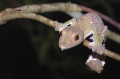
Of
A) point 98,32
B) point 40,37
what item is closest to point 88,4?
point 40,37

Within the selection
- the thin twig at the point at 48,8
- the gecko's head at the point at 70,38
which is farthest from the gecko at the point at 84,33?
the thin twig at the point at 48,8

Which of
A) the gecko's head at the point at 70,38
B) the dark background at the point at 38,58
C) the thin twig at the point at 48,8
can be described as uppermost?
the dark background at the point at 38,58

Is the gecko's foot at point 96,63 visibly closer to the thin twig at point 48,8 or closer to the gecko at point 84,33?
the gecko at point 84,33

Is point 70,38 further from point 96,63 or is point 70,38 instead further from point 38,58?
point 38,58

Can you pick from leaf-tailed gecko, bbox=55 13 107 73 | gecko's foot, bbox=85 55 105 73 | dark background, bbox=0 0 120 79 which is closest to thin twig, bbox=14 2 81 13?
leaf-tailed gecko, bbox=55 13 107 73

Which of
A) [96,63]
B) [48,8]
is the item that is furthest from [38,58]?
[96,63]

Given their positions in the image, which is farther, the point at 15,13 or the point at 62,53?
the point at 62,53

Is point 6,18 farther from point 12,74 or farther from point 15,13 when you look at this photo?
point 12,74

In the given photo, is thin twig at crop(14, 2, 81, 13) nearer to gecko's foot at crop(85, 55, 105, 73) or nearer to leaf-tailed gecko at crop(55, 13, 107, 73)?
leaf-tailed gecko at crop(55, 13, 107, 73)
